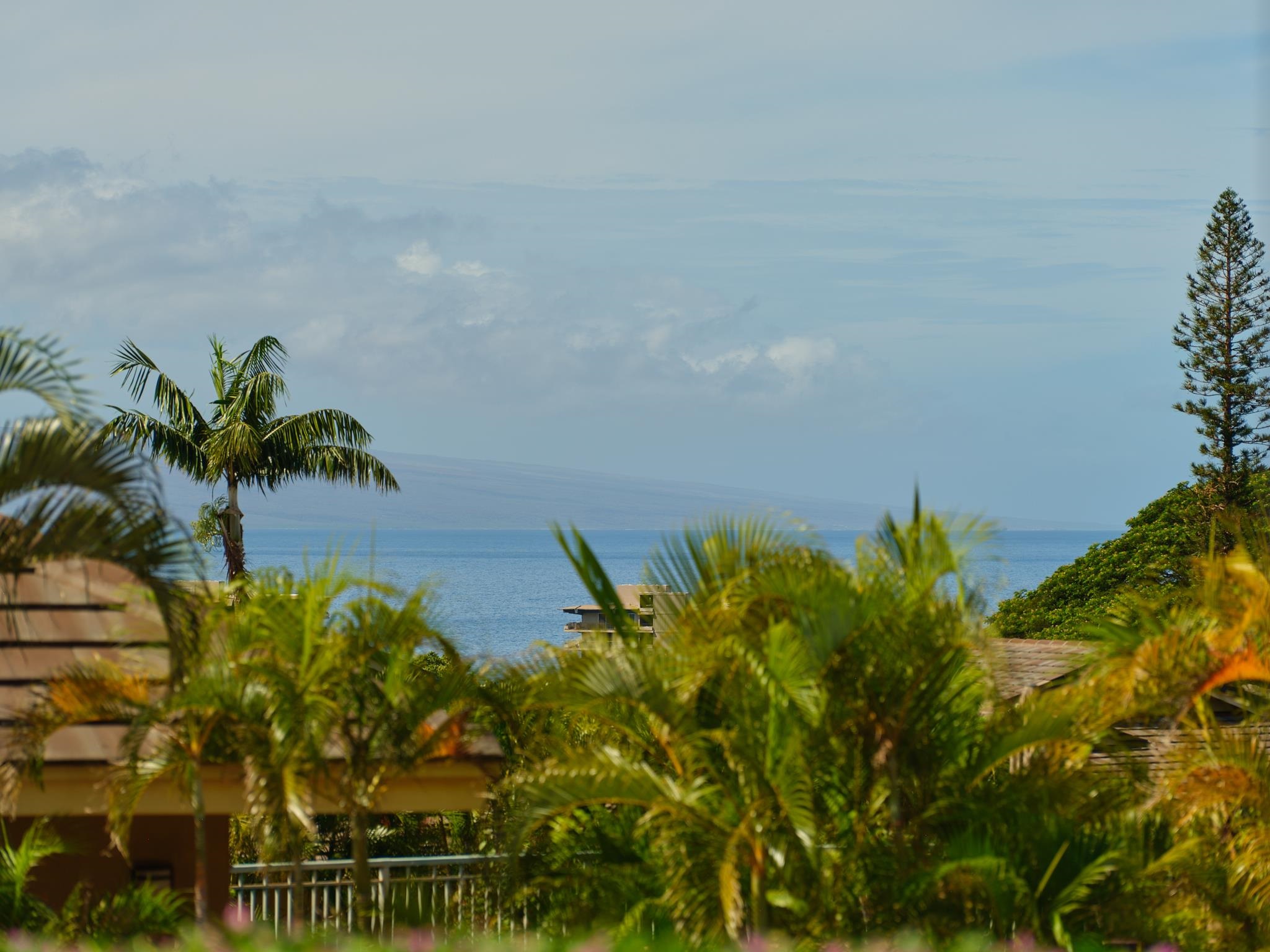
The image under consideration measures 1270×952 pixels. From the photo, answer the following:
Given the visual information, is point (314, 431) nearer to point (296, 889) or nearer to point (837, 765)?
point (296, 889)

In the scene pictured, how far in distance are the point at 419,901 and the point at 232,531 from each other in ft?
68.7

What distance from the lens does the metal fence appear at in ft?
26.6

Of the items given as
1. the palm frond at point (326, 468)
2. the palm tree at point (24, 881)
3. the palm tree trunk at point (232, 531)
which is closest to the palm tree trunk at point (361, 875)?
the palm tree at point (24, 881)

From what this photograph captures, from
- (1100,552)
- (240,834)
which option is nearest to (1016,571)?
(1100,552)

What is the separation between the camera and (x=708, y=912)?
23.3ft

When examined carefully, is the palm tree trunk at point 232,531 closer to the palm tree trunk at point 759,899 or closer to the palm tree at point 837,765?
the palm tree at point 837,765

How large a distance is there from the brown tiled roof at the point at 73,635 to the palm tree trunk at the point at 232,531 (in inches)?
747

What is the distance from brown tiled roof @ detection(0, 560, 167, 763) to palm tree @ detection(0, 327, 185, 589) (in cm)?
48

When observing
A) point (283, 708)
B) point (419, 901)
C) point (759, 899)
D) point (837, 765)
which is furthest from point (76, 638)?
point (837, 765)

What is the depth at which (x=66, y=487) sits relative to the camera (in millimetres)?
6371

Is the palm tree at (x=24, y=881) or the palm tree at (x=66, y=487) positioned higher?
the palm tree at (x=66, y=487)

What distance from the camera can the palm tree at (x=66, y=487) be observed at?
244 inches

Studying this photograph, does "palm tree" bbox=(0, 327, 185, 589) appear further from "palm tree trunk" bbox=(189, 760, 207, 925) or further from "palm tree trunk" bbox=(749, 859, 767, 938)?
"palm tree trunk" bbox=(749, 859, 767, 938)

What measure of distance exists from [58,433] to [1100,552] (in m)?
→ 40.3
